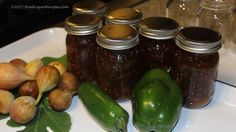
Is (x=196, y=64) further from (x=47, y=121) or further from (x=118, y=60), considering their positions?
(x=47, y=121)

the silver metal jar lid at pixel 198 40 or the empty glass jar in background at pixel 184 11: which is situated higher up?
the silver metal jar lid at pixel 198 40

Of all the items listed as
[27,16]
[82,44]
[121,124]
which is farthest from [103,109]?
[27,16]

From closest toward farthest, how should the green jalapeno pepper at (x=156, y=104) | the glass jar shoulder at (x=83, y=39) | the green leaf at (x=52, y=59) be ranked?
the green jalapeno pepper at (x=156, y=104) < the glass jar shoulder at (x=83, y=39) < the green leaf at (x=52, y=59)

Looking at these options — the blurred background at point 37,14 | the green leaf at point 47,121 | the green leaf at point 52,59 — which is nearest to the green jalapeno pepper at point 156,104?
the green leaf at point 47,121

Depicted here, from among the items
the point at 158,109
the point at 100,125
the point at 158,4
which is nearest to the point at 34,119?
the point at 100,125

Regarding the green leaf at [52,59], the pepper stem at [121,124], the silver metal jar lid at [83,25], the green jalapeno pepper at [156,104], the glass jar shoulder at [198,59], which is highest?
the silver metal jar lid at [83,25]

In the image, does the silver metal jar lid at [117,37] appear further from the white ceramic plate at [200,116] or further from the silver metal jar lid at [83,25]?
the white ceramic plate at [200,116]

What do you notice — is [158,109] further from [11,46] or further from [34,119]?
[11,46]
